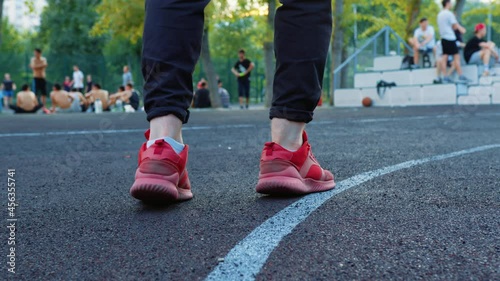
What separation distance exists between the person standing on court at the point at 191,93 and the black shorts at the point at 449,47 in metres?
15.4

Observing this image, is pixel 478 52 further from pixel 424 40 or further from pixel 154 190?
pixel 154 190

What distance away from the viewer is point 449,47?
1714cm

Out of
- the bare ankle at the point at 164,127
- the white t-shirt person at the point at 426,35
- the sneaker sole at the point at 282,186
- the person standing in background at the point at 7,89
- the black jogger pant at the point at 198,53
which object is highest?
the white t-shirt person at the point at 426,35

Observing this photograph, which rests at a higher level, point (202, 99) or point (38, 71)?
point (38, 71)

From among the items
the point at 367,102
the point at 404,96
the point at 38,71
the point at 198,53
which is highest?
the point at 198,53

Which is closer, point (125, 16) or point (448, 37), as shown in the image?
point (448, 37)

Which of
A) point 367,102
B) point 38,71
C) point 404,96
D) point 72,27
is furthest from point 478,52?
point 72,27

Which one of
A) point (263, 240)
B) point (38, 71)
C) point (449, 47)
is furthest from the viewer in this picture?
point (38, 71)

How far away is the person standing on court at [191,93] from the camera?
2.19 metres

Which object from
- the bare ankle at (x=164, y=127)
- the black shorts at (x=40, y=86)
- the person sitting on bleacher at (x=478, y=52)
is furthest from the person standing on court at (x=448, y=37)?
the bare ankle at (x=164, y=127)

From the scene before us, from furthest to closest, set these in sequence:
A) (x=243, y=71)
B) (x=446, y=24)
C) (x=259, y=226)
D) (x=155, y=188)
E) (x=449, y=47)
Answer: (x=243, y=71) < (x=449, y=47) < (x=446, y=24) < (x=155, y=188) < (x=259, y=226)

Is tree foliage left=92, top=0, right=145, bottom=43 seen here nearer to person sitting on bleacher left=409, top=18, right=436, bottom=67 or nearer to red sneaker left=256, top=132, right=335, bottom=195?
person sitting on bleacher left=409, top=18, right=436, bottom=67

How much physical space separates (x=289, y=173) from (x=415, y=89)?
59.3ft

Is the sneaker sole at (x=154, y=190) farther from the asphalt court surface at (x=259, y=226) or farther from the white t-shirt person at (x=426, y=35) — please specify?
the white t-shirt person at (x=426, y=35)
